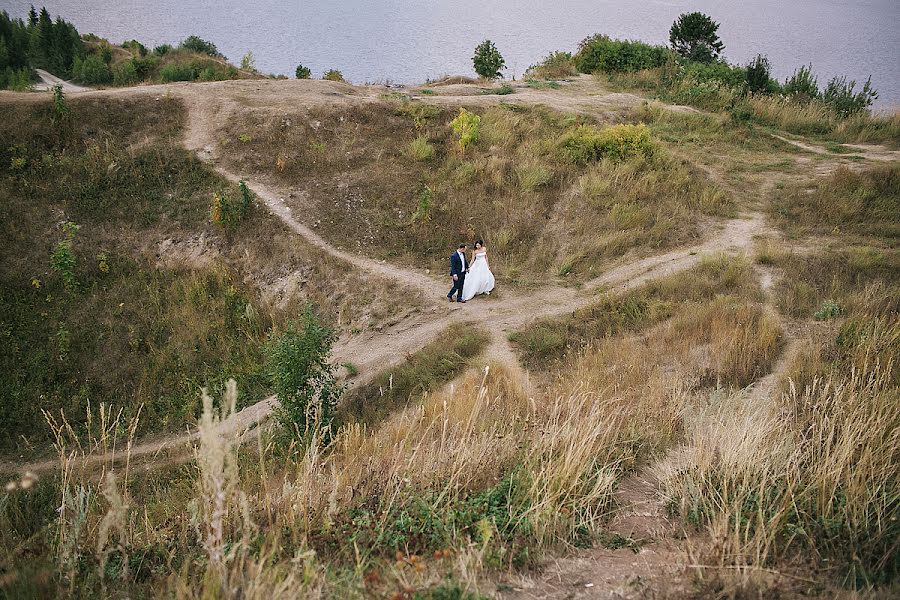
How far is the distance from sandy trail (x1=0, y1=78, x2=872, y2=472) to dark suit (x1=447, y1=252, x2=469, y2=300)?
355 millimetres

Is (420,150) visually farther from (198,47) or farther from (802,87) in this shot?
(198,47)

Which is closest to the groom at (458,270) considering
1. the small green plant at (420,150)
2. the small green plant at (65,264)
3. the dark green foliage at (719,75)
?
the small green plant at (420,150)

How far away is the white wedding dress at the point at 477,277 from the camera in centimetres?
1270

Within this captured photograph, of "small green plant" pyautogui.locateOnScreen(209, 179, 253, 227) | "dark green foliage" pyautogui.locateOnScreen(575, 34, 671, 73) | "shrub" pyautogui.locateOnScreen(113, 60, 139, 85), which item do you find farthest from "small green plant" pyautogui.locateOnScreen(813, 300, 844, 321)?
"shrub" pyautogui.locateOnScreen(113, 60, 139, 85)

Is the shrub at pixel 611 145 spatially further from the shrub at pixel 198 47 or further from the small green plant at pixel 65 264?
the shrub at pixel 198 47

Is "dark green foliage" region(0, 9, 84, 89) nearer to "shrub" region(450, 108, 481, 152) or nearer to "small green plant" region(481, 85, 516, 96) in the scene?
"small green plant" region(481, 85, 516, 96)

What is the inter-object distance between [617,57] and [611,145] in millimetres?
12614

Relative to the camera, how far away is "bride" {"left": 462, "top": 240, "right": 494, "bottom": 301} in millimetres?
12687

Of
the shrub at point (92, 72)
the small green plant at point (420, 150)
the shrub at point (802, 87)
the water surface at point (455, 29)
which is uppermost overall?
the water surface at point (455, 29)

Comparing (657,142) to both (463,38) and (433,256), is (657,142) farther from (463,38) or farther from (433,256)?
(463,38)

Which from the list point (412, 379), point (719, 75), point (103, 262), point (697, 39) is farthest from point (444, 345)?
point (697, 39)

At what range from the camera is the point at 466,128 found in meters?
18.1

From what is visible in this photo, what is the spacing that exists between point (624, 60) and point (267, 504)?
2850 cm

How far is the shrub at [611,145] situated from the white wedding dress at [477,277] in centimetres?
664
